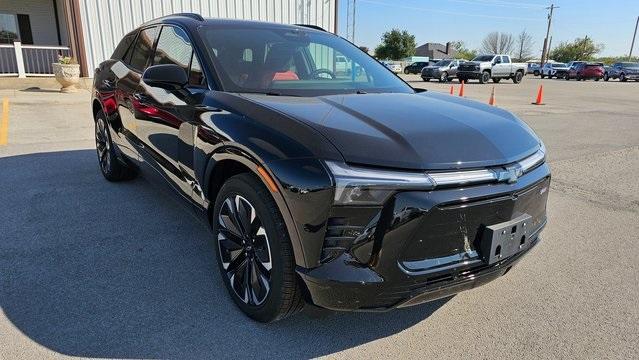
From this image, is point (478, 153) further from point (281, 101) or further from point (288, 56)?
point (288, 56)

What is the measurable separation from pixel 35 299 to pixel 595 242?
14.0ft

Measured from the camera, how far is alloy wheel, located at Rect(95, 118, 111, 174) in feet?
16.6

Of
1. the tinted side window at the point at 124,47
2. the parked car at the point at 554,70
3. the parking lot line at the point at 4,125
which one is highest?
the tinted side window at the point at 124,47

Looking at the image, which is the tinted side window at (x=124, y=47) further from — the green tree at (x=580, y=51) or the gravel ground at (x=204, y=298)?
the green tree at (x=580, y=51)

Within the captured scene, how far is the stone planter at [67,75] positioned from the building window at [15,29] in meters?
6.74

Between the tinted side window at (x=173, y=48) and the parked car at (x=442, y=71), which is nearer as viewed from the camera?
the tinted side window at (x=173, y=48)

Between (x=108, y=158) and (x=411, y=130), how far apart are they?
3929 millimetres

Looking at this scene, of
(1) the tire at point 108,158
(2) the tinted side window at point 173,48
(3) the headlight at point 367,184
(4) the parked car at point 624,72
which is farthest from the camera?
(4) the parked car at point 624,72

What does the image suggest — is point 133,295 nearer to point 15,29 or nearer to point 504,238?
point 504,238

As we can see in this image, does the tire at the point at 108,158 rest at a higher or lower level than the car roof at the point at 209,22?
lower

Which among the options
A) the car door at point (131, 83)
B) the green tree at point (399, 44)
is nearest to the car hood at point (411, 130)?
the car door at point (131, 83)

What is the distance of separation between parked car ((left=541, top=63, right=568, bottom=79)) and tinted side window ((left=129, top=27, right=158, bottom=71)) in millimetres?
49283

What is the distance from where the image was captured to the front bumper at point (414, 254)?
2.06 m

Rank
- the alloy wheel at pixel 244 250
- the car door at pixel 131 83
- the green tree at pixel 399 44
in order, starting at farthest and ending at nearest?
the green tree at pixel 399 44 → the car door at pixel 131 83 → the alloy wheel at pixel 244 250
